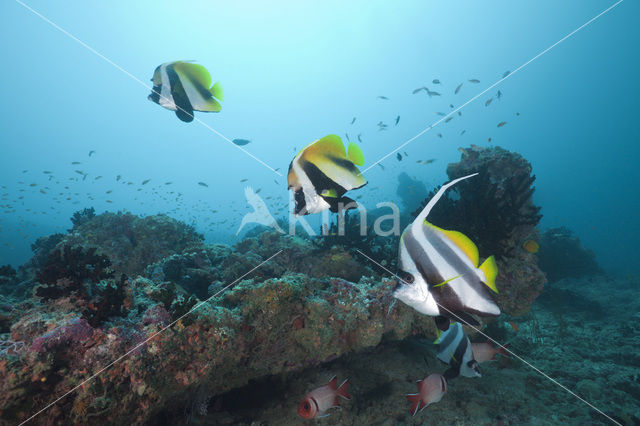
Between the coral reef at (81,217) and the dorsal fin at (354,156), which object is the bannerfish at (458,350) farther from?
the coral reef at (81,217)

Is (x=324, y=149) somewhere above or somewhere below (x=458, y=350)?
above

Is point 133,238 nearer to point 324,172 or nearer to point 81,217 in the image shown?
point 81,217

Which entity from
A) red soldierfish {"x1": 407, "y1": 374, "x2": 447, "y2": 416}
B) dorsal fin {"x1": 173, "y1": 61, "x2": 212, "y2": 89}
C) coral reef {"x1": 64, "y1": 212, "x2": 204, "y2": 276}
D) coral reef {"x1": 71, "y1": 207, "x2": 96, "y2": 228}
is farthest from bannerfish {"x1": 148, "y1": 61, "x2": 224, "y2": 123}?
coral reef {"x1": 71, "y1": 207, "x2": 96, "y2": 228}

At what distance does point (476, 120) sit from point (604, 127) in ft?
158

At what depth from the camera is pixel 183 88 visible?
225cm

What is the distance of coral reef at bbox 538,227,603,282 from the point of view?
12086mm

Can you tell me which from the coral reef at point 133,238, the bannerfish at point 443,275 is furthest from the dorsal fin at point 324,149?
the coral reef at point 133,238

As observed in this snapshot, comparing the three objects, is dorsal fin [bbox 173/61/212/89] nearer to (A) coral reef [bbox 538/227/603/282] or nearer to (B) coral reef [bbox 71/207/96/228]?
(B) coral reef [bbox 71/207/96/228]

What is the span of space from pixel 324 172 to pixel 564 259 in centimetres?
1626

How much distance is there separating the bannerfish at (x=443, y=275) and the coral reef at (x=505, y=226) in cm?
396

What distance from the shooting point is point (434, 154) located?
440 ft

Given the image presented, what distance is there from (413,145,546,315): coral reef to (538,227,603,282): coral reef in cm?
907

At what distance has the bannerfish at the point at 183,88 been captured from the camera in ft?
7.34

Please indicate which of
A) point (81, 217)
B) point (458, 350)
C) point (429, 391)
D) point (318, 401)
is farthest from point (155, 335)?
point (81, 217)
